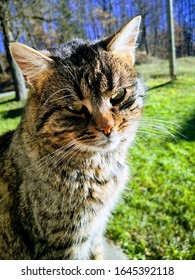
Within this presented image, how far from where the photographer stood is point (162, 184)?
1.85 meters

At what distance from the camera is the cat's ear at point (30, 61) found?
0.92 meters

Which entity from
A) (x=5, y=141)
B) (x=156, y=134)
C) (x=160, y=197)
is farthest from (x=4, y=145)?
(x=156, y=134)

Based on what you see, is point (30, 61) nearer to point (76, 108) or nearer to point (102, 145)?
point (76, 108)

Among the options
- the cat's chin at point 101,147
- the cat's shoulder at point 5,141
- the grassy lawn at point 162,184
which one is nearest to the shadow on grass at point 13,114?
the grassy lawn at point 162,184

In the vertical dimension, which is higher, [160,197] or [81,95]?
[81,95]

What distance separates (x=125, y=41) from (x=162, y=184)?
104 cm

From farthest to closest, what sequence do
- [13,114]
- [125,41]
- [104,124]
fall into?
[13,114]
[125,41]
[104,124]

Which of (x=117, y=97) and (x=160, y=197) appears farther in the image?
(x=160, y=197)

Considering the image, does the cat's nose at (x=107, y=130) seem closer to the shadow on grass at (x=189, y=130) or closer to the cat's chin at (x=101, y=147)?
the cat's chin at (x=101, y=147)

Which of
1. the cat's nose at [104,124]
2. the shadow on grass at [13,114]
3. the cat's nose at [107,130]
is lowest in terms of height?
the shadow on grass at [13,114]

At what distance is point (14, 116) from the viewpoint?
362cm
